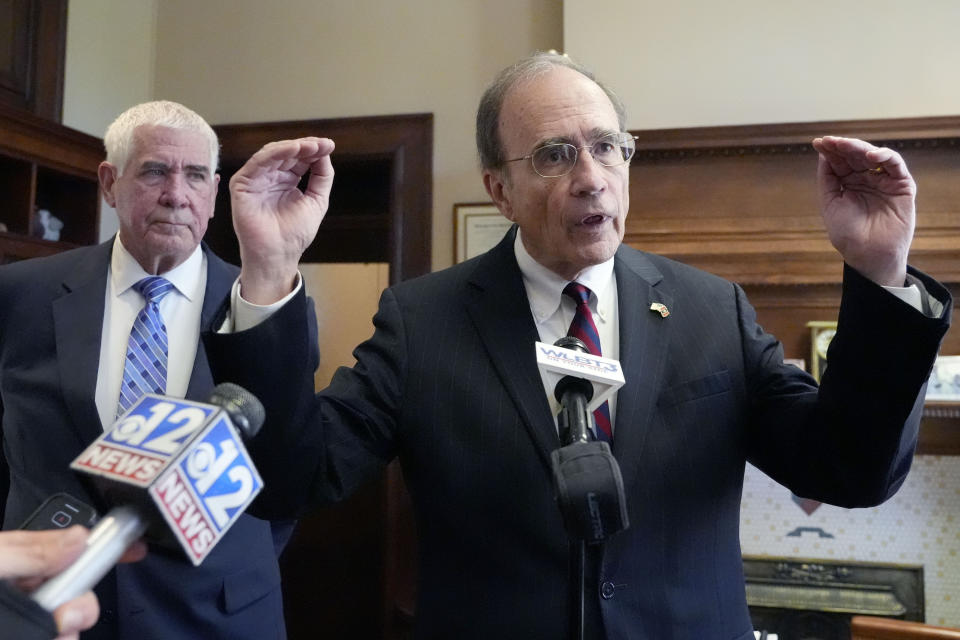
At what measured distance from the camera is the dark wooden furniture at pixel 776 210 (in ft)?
7.75

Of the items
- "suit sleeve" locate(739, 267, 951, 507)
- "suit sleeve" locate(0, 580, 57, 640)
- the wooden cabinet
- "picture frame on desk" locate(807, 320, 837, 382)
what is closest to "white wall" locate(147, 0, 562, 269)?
the wooden cabinet

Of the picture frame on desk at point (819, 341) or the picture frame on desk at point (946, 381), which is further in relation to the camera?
the picture frame on desk at point (819, 341)

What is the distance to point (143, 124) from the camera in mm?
1563

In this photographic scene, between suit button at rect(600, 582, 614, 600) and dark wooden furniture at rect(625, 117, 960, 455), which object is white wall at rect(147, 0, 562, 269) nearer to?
dark wooden furniture at rect(625, 117, 960, 455)

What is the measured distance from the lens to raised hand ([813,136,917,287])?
84cm

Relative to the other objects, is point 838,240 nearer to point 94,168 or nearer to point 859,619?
point 859,619

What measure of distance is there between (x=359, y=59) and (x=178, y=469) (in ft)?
9.87

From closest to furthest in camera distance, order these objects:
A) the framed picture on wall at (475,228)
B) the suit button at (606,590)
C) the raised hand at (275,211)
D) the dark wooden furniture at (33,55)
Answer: the raised hand at (275,211), the suit button at (606,590), the dark wooden furniture at (33,55), the framed picture on wall at (475,228)

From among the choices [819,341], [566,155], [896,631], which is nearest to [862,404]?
[566,155]

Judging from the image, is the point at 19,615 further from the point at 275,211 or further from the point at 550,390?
the point at 550,390

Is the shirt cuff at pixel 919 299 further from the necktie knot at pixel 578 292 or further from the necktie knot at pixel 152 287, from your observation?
the necktie knot at pixel 152 287

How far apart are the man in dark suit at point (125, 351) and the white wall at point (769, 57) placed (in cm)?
162

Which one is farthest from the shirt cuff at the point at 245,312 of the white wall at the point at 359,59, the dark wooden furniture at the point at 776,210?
the white wall at the point at 359,59

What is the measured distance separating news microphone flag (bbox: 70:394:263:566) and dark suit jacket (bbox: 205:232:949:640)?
0.27 metres
